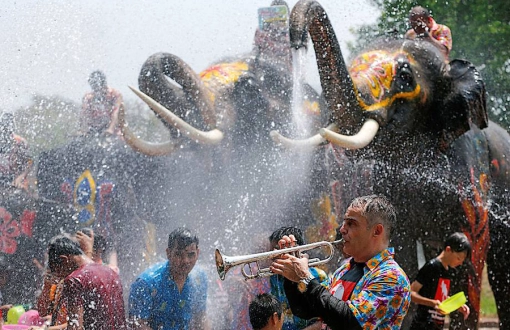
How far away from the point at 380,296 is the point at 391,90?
14.8 feet

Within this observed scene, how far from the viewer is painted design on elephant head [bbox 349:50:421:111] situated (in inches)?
299

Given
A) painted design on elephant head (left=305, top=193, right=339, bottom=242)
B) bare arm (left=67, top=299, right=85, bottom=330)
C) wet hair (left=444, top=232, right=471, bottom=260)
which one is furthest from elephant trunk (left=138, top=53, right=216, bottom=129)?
bare arm (left=67, top=299, right=85, bottom=330)

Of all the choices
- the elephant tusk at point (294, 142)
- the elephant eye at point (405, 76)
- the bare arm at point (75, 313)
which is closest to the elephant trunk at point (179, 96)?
the elephant tusk at point (294, 142)

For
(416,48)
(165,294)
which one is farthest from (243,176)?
(165,294)

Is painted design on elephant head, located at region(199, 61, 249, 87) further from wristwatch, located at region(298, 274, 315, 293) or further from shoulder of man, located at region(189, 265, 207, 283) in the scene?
wristwatch, located at region(298, 274, 315, 293)

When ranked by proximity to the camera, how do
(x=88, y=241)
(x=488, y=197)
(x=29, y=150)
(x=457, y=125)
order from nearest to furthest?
(x=88, y=241) < (x=457, y=125) < (x=488, y=197) < (x=29, y=150)

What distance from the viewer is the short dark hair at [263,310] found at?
4.01 meters

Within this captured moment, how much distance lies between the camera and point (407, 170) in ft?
25.6

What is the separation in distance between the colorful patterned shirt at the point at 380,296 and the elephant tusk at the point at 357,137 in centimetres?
357

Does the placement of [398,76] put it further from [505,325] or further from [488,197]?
[505,325]

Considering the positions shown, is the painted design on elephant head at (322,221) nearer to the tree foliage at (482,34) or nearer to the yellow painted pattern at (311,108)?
the yellow painted pattern at (311,108)

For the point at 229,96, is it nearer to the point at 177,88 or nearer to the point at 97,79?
the point at 177,88

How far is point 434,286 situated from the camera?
21.1 feet

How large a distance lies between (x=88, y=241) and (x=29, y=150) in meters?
3.63
